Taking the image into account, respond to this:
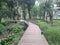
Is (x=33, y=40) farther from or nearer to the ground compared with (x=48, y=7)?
nearer to the ground

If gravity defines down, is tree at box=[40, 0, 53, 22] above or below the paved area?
above

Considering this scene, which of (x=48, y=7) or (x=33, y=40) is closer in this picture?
(x=33, y=40)

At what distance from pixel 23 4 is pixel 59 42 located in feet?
123

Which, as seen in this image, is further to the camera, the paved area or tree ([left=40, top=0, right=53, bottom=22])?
tree ([left=40, top=0, right=53, bottom=22])

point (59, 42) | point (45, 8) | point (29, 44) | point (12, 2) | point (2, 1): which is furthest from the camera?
point (45, 8)

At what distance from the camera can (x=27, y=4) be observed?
43.2m

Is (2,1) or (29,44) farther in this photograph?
(2,1)

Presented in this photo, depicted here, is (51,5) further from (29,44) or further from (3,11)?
(29,44)

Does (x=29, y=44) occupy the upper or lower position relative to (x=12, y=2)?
lower

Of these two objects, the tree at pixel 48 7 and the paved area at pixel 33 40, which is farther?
the tree at pixel 48 7

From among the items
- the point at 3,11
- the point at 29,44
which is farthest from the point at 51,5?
the point at 29,44

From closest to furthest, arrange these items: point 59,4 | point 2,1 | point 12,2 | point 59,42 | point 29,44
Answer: point 59,42 < point 29,44 < point 2,1 < point 12,2 < point 59,4

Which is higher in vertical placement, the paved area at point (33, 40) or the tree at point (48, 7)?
the tree at point (48, 7)

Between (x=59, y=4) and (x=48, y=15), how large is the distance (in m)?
11.1
